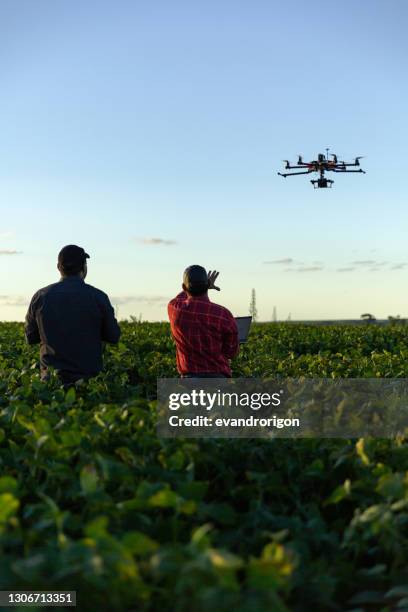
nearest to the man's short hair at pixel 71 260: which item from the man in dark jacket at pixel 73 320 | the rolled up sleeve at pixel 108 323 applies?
the man in dark jacket at pixel 73 320

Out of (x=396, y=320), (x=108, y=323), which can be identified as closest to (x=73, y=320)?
(x=108, y=323)

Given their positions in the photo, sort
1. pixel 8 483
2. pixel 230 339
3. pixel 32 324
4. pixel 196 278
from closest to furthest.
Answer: pixel 8 483 → pixel 196 278 → pixel 230 339 → pixel 32 324

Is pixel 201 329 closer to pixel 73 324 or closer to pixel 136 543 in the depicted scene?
pixel 73 324

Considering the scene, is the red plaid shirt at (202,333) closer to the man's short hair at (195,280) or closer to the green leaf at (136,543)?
the man's short hair at (195,280)

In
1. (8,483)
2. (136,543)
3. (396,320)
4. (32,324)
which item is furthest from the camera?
(396,320)

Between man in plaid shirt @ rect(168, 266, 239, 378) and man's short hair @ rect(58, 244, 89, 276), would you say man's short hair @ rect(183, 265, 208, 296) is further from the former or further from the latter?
man's short hair @ rect(58, 244, 89, 276)

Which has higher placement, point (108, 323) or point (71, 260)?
point (71, 260)

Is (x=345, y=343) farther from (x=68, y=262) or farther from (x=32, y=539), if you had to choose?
(x=32, y=539)

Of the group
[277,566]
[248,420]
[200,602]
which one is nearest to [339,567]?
[277,566]
